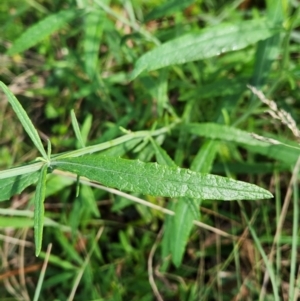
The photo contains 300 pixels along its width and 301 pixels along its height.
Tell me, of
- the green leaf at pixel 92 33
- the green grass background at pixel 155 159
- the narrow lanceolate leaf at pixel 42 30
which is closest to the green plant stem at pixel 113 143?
the green grass background at pixel 155 159

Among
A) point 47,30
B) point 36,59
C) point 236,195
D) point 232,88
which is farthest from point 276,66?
point 36,59

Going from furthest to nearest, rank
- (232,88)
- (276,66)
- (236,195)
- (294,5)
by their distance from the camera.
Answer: (294,5) < (276,66) < (232,88) < (236,195)

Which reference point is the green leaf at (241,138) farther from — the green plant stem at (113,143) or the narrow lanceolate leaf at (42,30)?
the narrow lanceolate leaf at (42,30)

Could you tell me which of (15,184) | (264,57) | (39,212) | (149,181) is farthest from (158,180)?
(264,57)

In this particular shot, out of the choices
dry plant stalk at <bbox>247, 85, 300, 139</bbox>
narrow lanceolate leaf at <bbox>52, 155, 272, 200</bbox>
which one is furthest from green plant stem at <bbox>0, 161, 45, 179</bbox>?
dry plant stalk at <bbox>247, 85, 300, 139</bbox>

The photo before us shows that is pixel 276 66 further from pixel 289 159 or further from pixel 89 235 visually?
pixel 89 235

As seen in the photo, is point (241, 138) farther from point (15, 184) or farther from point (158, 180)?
point (15, 184)
